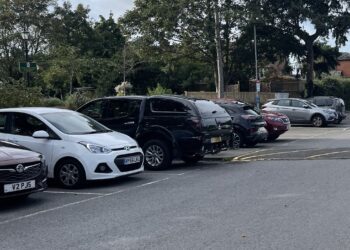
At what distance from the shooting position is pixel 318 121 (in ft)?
98.9

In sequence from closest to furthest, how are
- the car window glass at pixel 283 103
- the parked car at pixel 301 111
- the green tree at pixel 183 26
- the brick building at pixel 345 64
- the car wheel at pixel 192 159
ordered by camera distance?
the car wheel at pixel 192 159, the parked car at pixel 301 111, the car window glass at pixel 283 103, the green tree at pixel 183 26, the brick building at pixel 345 64

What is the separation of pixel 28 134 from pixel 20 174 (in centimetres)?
271

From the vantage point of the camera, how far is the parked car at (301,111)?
30062 mm

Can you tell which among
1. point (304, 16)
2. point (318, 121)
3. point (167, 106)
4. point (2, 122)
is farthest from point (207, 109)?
point (304, 16)

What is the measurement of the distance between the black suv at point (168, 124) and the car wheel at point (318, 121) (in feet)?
54.9

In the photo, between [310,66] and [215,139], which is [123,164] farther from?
[310,66]

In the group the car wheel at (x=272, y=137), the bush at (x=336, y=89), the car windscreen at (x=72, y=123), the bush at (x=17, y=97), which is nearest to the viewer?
the car windscreen at (x=72, y=123)

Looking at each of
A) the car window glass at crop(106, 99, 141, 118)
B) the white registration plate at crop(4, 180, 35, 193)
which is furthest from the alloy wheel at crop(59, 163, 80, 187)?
the car window glass at crop(106, 99, 141, 118)

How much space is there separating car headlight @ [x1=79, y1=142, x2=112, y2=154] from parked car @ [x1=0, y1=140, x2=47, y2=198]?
147 centimetres

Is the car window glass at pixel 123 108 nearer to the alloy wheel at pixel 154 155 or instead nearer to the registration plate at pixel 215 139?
the alloy wheel at pixel 154 155

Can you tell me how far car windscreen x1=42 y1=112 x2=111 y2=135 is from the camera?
11.5 m

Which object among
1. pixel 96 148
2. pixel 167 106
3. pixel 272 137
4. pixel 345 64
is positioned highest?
pixel 345 64

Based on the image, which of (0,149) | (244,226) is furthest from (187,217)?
(0,149)

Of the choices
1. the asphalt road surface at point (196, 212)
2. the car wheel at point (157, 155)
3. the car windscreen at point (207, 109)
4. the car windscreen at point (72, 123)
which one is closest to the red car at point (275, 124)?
the car windscreen at point (207, 109)
